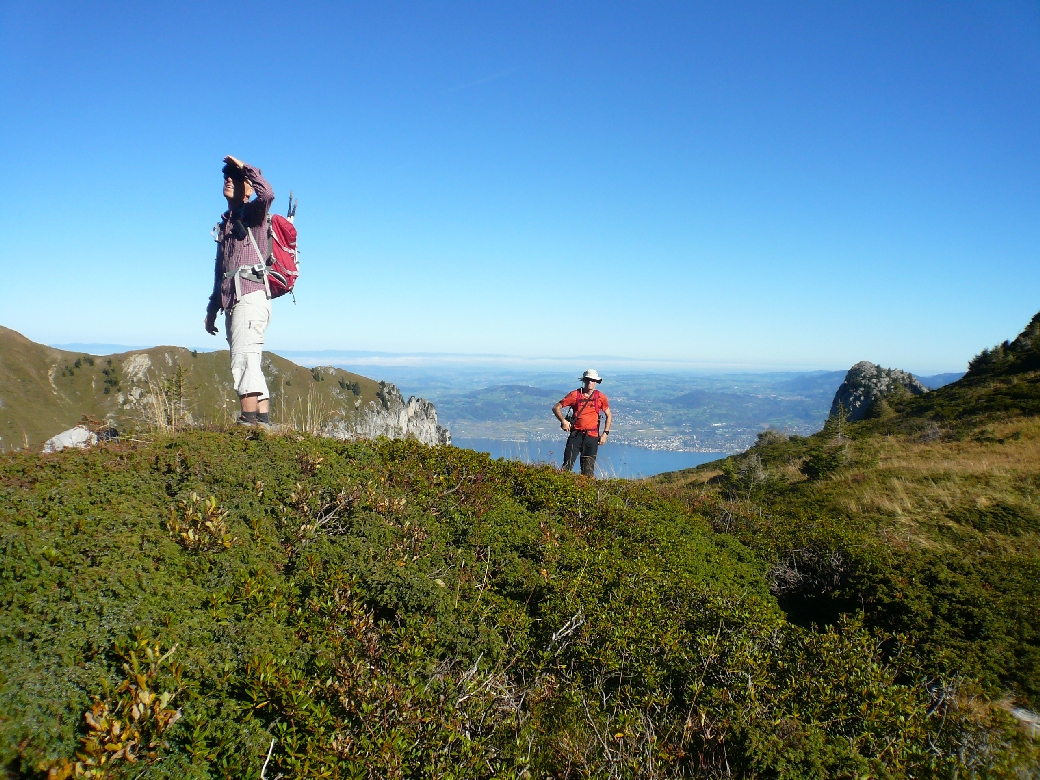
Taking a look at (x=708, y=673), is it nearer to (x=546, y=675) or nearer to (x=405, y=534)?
A: (x=546, y=675)

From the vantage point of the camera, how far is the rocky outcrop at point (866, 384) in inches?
1265

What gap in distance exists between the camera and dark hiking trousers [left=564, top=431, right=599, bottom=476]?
9367 millimetres

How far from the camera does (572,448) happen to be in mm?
9633

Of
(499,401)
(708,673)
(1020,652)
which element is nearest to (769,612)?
(708,673)

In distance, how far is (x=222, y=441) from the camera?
16.7 feet

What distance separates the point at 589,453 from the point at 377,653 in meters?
6.87

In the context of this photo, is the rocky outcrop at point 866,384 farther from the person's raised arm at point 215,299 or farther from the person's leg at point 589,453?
the person's raised arm at point 215,299

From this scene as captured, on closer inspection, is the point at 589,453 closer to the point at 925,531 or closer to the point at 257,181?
the point at 925,531

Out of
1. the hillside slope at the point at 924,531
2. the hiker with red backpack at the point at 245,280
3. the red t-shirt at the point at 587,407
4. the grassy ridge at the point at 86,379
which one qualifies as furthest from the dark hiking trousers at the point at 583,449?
the grassy ridge at the point at 86,379

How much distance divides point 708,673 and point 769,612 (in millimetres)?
1178

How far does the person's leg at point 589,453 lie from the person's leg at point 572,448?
116mm

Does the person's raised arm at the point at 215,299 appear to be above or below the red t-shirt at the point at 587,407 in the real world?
above

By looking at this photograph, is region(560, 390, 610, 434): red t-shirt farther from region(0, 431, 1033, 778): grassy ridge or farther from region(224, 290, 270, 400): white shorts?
region(224, 290, 270, 400): white shorts

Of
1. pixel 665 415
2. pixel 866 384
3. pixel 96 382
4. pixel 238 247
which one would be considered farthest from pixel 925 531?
pixel 665 415
